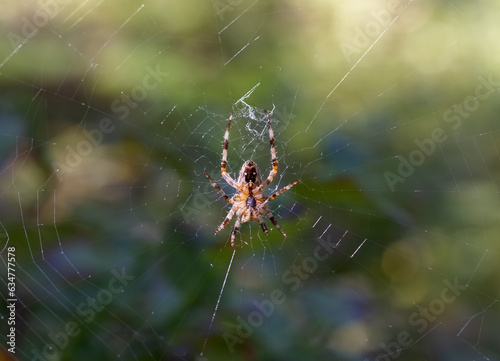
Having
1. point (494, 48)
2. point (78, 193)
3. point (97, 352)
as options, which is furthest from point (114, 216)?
point (494, 48)

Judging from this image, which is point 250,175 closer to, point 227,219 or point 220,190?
point 220,190

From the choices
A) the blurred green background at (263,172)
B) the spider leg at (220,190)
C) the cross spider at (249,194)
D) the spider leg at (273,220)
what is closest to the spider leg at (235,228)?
the cross spider at (249,194)

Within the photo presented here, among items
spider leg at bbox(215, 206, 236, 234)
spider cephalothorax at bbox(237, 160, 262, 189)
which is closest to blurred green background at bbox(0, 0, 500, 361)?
spider leg at bbox(215, 206, 236, 234)

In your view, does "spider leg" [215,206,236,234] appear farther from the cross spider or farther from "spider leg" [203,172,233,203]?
"spider leg" [203,172,233,203]

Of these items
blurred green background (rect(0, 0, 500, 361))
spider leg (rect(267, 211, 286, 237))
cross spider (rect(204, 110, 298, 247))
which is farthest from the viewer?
Answer: cross spider (rect(204, 110, 298, 247))

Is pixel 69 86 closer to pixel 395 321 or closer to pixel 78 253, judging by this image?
pixel 78 253

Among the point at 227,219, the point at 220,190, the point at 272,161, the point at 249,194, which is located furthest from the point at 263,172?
the point at 227,219

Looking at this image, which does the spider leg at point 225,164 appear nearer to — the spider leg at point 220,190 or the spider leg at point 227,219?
the spider leg at point 220,190
